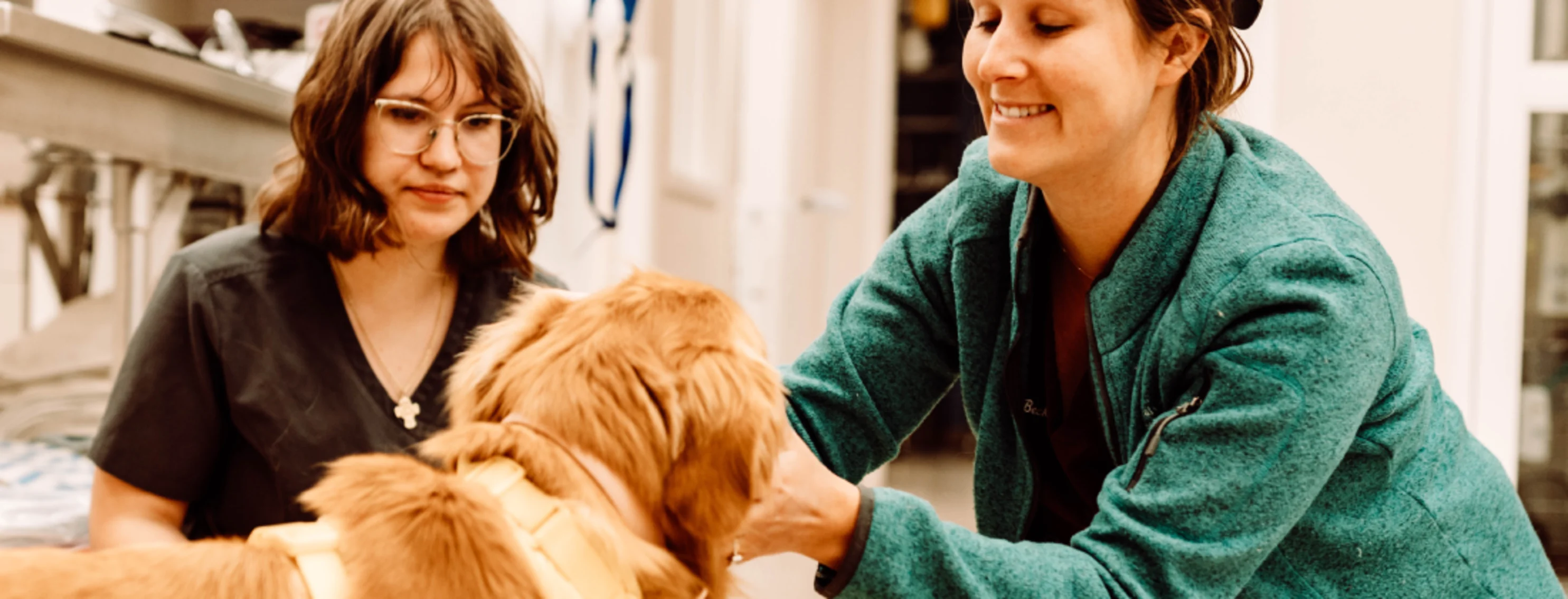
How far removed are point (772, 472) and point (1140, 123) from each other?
0.49m

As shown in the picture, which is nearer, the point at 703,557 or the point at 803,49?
the point at 703,557

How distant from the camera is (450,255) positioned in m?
1.54

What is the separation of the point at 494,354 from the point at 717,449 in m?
0.22

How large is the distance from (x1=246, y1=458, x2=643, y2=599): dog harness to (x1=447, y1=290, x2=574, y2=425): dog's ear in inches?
3.7

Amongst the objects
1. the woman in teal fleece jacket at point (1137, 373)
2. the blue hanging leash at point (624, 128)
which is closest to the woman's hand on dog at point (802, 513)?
the woman in teal fleece jacket at point (1137, 373)

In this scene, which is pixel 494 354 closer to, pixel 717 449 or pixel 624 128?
pixel 717 449

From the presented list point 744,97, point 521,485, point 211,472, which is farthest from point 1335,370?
point 744,97

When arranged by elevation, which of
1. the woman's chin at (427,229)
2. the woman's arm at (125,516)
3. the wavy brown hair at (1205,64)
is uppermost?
the wavy brown hair at (1205,64)

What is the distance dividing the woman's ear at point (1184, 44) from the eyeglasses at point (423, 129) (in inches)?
31.5

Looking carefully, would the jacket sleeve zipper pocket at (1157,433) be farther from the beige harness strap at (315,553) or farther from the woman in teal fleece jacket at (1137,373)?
the beige harness strap at (315,553)

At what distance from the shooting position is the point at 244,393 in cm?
133

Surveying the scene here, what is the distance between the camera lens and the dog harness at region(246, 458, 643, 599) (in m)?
0.84

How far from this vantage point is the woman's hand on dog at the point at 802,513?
37.8 inches

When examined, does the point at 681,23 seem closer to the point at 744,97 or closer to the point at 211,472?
the point at 744,97
